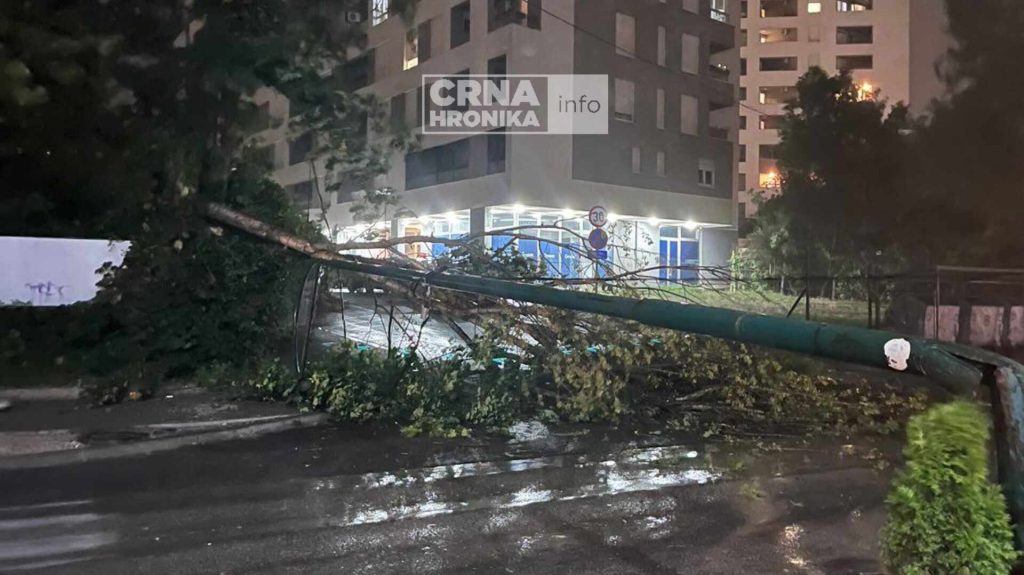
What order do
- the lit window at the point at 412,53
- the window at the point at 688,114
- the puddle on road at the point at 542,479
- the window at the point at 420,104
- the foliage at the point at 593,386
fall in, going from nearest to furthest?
the puddle on road at the point at 542,479, the foliage at the point at 593,386, the window at the point at 420,104, the lit window at the point at 412,53, the window at the point at 688,114

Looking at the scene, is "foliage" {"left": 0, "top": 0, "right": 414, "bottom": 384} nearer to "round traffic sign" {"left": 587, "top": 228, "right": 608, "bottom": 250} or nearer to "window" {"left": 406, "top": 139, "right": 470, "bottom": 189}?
"round traffic sign" {"left": 587, "top": 228, "right": 608, "bottom": 250}

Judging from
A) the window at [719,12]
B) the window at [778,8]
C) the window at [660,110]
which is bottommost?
the window at [660,110]

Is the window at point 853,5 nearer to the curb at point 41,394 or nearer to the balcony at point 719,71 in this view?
the balcony at point 719,71

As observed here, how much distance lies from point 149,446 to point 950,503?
567 centimetres

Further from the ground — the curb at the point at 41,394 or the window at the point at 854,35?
the window at the point at 854,35

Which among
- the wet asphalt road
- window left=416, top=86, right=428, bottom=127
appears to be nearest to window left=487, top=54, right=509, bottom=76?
window left=416, top=86, right=428, bottom=127

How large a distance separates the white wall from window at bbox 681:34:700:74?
27.1 m

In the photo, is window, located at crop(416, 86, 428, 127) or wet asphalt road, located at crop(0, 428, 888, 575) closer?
A: wet asphalt road, located at crop(0, 428, 888, 575)

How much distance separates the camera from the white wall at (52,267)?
355 inches

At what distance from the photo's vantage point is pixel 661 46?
99.8ft

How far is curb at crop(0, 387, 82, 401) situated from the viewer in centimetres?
768

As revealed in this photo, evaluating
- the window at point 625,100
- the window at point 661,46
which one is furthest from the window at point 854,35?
the window at point 625,100

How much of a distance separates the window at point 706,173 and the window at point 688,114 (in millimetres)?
1396

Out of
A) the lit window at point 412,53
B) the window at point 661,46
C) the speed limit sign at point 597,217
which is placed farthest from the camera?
the window at point 661,46
